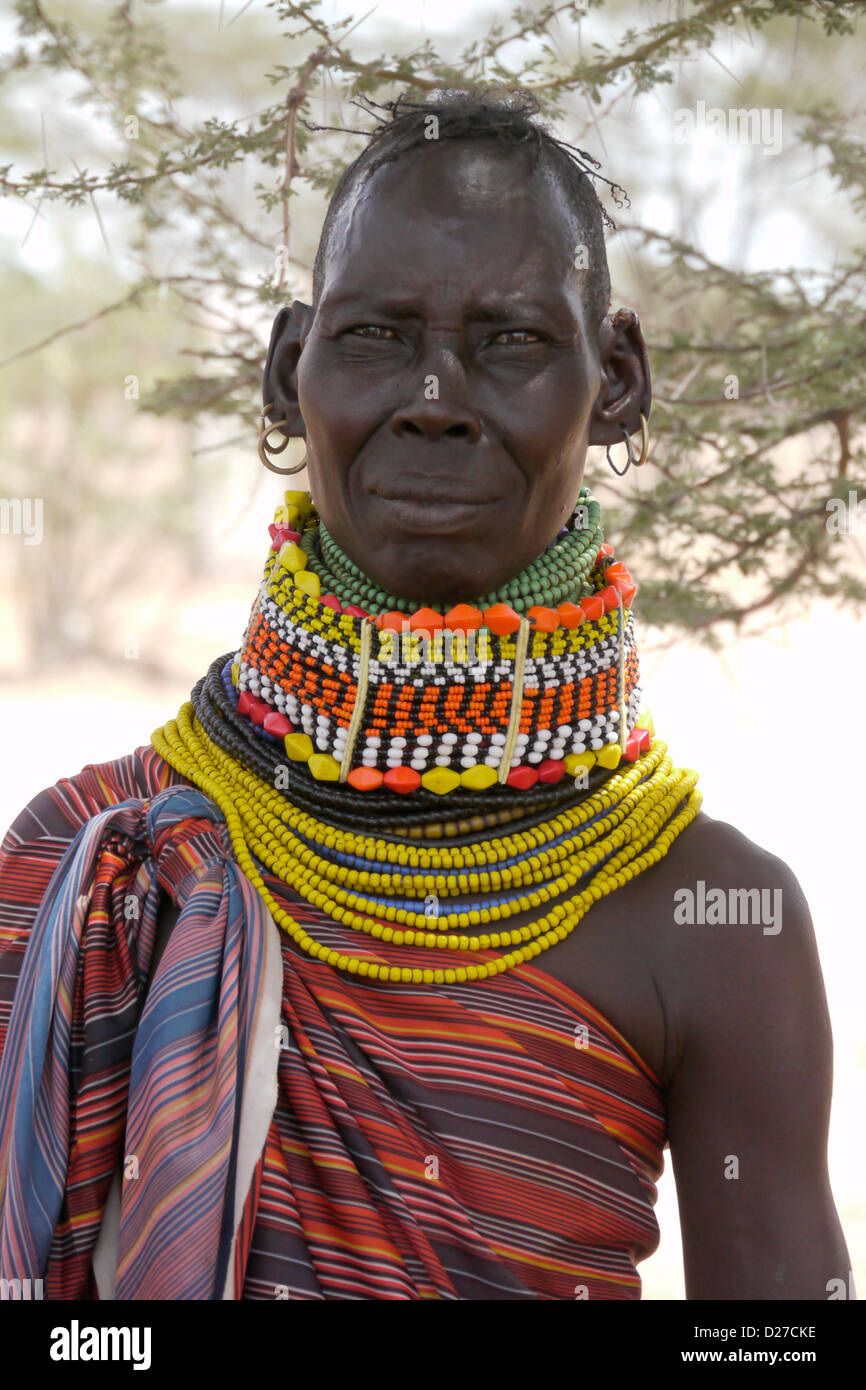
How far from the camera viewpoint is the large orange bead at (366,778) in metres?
1.69

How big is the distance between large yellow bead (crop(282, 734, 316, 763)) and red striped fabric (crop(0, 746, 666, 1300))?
15 cm

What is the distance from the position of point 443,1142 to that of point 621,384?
94cm

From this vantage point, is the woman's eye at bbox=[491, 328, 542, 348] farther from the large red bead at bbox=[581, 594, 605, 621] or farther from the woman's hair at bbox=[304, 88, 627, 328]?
the large red bead at bbox=[581, 594, 605, 621]

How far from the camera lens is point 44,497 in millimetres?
12555

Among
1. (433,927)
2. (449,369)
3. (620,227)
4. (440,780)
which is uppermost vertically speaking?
(620,227)

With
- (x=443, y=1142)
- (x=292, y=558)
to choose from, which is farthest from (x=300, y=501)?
(x=443, y=1142)

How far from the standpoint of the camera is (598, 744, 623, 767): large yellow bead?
1.76 meters

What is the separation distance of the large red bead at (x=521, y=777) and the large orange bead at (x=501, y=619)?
165 millimetres

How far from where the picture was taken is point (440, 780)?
1687 mm

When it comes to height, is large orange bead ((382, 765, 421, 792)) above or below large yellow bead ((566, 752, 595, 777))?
below

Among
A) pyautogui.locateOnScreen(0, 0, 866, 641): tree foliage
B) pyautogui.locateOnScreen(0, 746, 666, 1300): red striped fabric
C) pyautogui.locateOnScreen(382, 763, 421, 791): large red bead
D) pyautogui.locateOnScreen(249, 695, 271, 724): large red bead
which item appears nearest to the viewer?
pyautogui.locateOnScreen(0, 746, 666, 1300): red striped fabric

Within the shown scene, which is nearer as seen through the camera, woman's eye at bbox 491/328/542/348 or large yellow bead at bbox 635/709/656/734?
woman's eye at bbox 491/328/542/348

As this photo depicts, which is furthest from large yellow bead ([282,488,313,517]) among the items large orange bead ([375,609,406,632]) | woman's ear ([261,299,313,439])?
large orange bead ([375,609,406,632])

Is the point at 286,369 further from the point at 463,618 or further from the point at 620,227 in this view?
the point at 620,227
